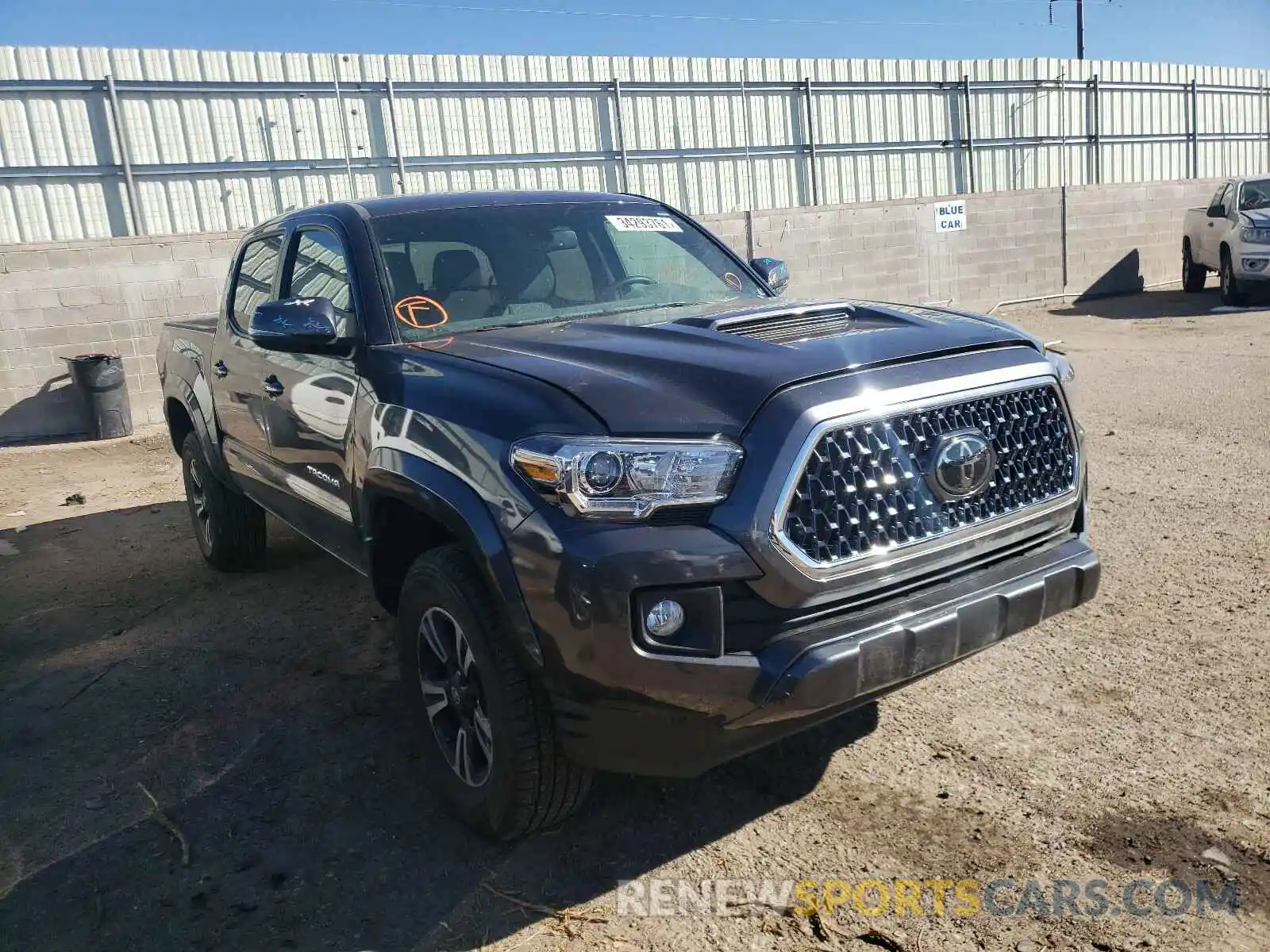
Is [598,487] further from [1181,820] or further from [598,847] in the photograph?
[1181,820]

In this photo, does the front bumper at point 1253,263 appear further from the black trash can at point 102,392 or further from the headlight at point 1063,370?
the black trash can at point 102,392

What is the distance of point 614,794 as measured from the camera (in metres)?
3.30

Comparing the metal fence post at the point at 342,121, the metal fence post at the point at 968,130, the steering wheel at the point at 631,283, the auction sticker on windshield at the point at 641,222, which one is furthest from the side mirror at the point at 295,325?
the metal fence post at the point at 968,130

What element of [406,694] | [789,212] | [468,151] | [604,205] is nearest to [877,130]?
[789,212]

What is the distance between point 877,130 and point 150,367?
12.3m

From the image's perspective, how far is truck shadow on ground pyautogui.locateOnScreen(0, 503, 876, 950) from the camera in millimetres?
2826

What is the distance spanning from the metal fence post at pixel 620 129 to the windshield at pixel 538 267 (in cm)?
1173

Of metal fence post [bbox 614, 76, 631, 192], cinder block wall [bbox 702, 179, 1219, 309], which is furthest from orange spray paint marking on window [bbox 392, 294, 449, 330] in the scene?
metal fence post [bbox 614, 76, 631, 192]

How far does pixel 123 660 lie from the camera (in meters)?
4.75

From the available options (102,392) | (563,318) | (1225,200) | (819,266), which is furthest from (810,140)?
(563,318)

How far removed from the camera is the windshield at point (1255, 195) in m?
15.0

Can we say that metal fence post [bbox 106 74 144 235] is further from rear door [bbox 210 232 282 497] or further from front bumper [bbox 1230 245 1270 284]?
front bumper [bbox 1230 245 1270 284]

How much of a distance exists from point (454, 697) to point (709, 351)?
122cm

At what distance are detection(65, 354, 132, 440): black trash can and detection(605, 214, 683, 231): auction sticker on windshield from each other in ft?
25.5
